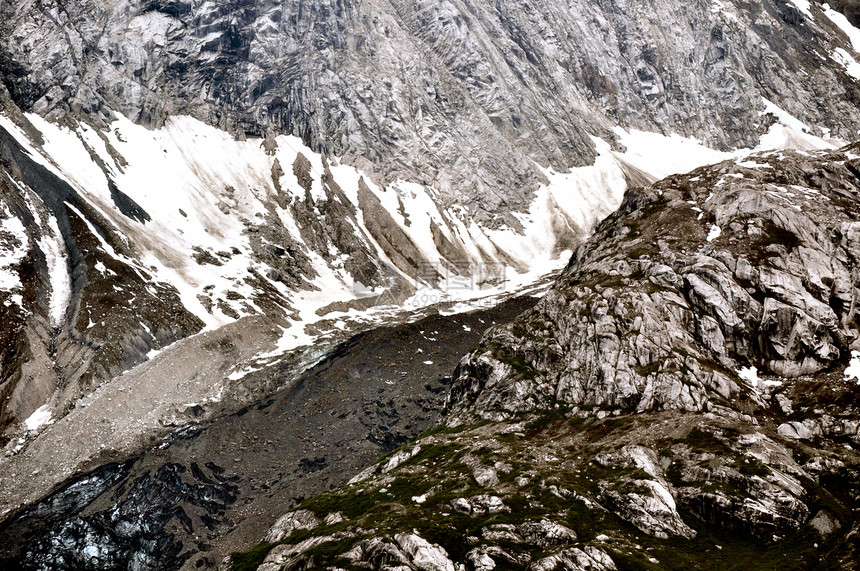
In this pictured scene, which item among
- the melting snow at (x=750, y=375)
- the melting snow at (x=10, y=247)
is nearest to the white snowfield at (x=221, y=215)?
the melting snow at (x=10, y=247)

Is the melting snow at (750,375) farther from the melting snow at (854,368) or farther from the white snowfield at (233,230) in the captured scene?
the white snowfield at (233,230)

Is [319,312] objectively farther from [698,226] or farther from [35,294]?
[698,226]

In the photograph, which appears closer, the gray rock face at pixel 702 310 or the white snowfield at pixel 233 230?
the gray rock face at pixel 702 310

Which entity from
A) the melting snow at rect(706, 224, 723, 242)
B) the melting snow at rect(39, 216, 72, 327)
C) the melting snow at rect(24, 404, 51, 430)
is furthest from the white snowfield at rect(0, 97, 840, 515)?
the melting snow at rect(706, 224, 723, 242)

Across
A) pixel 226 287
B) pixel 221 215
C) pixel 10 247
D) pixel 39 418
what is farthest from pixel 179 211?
pixel 39 418

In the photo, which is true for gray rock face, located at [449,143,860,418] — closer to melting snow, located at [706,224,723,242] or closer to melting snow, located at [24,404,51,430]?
melting snow, located at [706,224,723,242]
